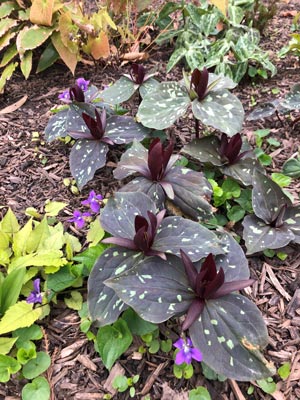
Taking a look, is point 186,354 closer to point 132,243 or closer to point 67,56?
point 132,243

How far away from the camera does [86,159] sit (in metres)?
2.26

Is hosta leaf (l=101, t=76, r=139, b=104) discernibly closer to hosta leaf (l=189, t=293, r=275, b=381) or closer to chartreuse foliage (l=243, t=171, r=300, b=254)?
chartreuse foliage (l=243, t=171, r=300, b=254)

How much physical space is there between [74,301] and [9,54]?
7.61ft

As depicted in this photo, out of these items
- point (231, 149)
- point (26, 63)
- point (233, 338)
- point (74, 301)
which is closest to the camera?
point (233, 338)

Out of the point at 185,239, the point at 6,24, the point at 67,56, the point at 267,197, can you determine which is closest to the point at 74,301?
the point at 185,239

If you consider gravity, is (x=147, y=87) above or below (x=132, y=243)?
above

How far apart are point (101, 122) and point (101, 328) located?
121 cm

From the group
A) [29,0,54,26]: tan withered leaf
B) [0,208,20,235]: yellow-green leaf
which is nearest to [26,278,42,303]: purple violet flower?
[0,208,20,235]: yellow-green leaf

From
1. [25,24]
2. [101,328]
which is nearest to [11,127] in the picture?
[25,24]

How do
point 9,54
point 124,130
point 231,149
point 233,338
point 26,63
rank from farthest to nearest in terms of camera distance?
1. point 9,54
2. point 26,63
3. point 124,130
4. point 231,149
5. point 233,338

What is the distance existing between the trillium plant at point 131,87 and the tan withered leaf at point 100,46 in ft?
1.99

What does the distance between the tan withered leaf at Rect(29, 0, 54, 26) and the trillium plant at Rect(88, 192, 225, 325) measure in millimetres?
1939

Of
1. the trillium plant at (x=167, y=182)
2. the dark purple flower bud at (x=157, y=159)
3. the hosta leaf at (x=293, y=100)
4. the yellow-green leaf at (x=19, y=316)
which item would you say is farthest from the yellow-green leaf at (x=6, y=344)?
the hosta leaf at (x=293, y=100)

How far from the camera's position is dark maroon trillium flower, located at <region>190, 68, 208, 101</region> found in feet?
7.16
